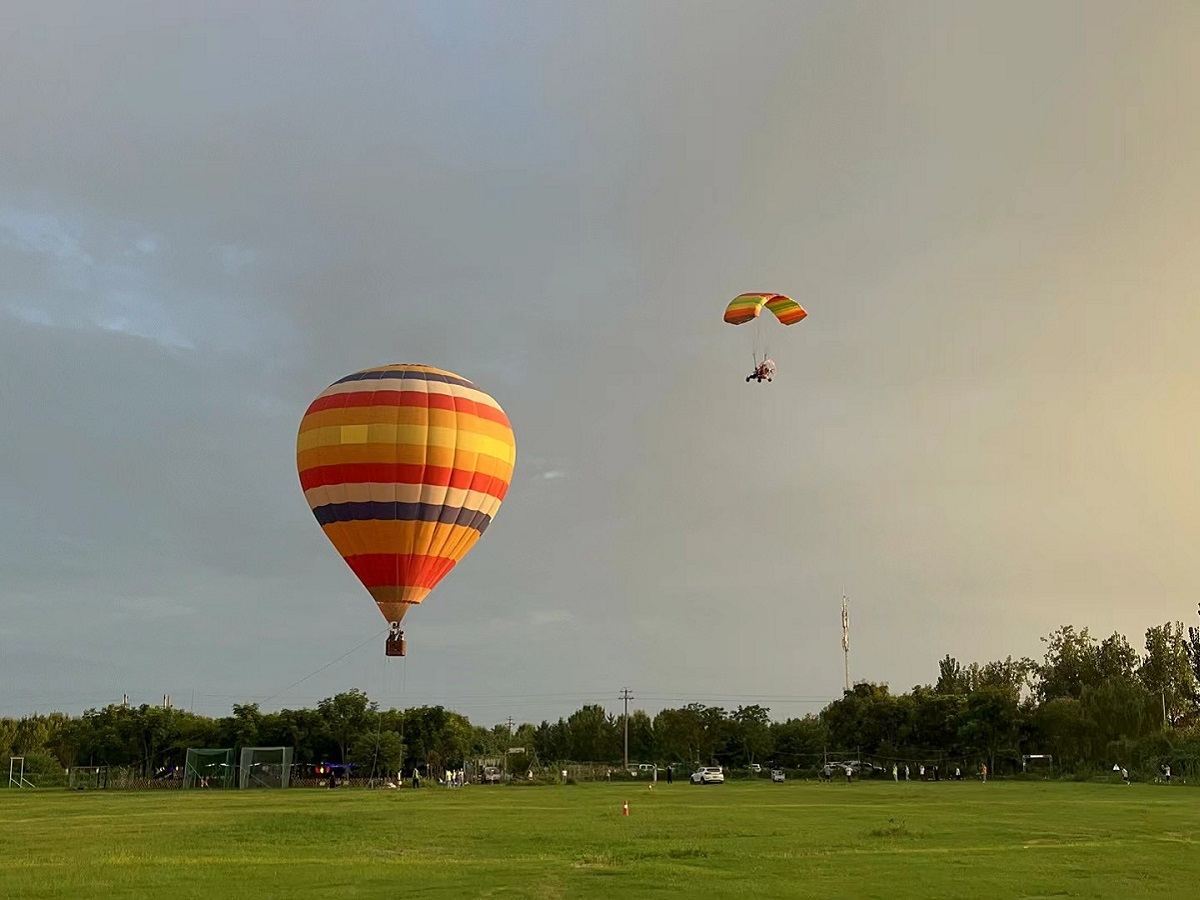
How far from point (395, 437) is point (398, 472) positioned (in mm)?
1191

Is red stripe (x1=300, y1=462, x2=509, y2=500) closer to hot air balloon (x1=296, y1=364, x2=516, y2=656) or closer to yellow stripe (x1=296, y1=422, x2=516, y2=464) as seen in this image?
hot air balloon (x1=296, y1=364, x2=516, y2=656)

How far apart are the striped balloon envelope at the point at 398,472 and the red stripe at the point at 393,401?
0.03m

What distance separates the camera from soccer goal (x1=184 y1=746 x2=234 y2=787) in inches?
2849

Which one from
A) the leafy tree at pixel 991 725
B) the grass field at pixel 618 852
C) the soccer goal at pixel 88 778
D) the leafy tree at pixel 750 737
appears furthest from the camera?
the leafy tree at pixel 750 737

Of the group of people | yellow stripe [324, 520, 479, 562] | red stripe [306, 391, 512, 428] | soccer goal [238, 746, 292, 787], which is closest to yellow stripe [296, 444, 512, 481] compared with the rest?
red stripe [306, 391, 512, 428]

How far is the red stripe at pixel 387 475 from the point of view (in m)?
38.8

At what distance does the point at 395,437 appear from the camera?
38.8 metres

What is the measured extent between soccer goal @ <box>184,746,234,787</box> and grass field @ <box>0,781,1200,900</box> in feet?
109

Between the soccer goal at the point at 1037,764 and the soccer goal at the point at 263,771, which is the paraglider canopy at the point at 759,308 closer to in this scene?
the soccer goal at the point at 263,771

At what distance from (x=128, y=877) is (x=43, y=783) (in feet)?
239

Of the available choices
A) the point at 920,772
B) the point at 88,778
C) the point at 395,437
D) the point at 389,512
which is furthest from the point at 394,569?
the point at 920,772

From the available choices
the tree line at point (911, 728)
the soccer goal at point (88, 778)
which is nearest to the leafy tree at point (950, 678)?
the tree line at point (911, 728)

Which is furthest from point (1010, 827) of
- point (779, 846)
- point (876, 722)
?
point (876, 722)

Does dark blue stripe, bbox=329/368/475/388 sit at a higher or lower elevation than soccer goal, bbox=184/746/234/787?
higher
